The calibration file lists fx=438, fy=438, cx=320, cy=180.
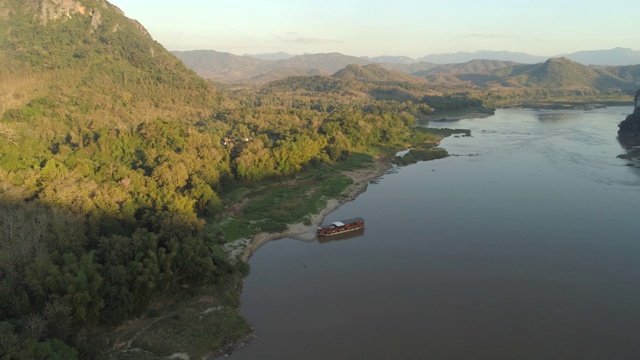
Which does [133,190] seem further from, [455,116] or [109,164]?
[455,116]

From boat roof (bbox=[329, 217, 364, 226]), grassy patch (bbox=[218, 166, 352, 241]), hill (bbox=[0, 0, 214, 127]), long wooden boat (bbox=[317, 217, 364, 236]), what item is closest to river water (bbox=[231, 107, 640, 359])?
long wooden boat (bbox=[317, 217, 364, 236])

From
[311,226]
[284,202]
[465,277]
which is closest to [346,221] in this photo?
[311,226]

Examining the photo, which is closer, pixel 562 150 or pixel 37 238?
pixel 37 238

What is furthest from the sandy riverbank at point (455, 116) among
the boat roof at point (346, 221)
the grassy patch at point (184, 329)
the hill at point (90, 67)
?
the grassy patch at point (184, 329)

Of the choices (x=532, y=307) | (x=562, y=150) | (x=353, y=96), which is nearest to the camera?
(x=532, y=307)

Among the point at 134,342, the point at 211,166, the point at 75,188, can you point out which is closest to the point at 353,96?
the point at 211,166

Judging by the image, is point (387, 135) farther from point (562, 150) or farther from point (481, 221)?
point (481, 221)
